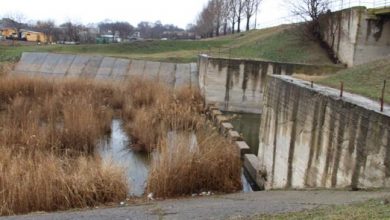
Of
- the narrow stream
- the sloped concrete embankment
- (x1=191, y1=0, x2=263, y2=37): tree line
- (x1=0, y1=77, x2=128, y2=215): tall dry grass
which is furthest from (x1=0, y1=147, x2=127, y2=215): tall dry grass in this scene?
(x1=191, y1=0, x2=263, y2=37): tree line

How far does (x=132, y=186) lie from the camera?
28.7 feet

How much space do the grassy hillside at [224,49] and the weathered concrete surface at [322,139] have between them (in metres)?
15.1

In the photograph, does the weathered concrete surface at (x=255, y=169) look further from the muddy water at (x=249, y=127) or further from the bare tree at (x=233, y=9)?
the bare tree at (x=233, y=9)

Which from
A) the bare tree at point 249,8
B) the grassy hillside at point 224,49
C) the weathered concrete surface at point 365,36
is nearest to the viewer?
the weathered concrete surface at point 365,36

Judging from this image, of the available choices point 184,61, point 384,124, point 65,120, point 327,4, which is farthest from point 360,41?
point 384,124

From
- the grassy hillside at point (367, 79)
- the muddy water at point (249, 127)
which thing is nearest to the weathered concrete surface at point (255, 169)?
the grassy hillside at point (367, 79)

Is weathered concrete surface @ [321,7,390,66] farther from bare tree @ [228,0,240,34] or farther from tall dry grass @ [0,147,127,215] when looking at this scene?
bare tree @ [228,0,240,34]

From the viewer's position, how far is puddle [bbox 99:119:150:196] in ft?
28.5

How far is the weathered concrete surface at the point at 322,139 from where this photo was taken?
555 cm

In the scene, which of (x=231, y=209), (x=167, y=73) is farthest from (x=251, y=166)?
(x=167, y=73)

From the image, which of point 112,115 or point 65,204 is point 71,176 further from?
point 112,115

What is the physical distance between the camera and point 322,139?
23.3 feet

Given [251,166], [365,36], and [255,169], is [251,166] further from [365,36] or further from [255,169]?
[365,36]

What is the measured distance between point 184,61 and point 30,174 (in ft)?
69.4
